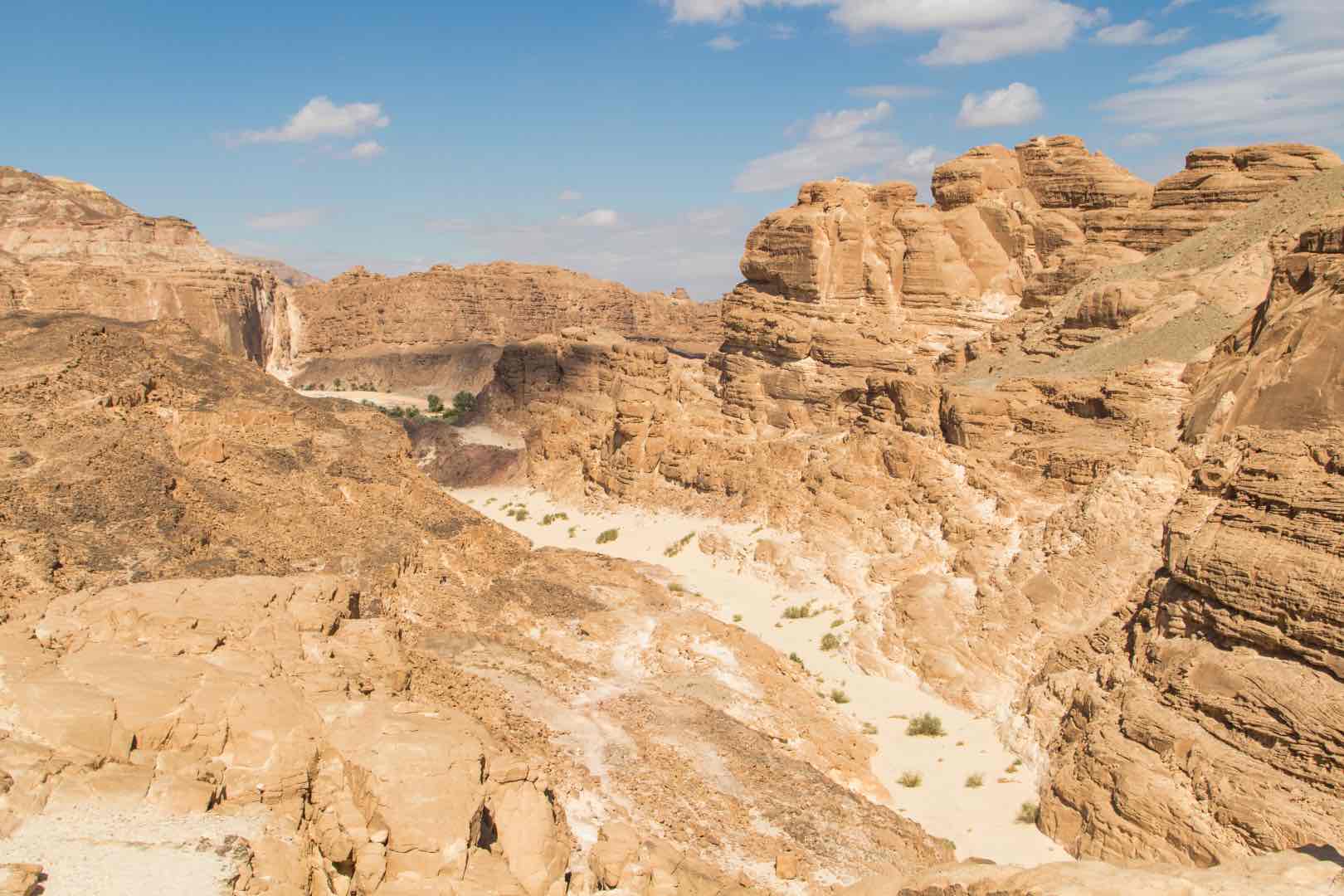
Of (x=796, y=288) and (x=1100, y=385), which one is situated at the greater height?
(x=796, y=288)

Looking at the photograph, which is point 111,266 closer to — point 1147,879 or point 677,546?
point 677,546

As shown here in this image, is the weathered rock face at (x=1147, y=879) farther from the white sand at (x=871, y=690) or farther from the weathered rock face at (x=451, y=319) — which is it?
the weathered rock face at (x=451, y=319)

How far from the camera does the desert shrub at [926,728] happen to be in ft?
61.6

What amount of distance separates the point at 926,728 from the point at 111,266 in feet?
168

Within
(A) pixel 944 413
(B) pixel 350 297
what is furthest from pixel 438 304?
(A) pixel 944 413

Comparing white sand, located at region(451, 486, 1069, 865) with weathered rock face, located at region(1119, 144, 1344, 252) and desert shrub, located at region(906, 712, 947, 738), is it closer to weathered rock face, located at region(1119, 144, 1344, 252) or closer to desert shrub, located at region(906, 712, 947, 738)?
desert shrub, located at region(906, 712, 947, 738)

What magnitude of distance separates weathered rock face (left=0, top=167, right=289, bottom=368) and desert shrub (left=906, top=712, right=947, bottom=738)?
40344 millimetres

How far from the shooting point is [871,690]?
68.7ft

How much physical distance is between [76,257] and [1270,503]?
195 feet

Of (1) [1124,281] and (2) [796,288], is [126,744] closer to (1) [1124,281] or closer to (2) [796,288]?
(1) [1124,281]

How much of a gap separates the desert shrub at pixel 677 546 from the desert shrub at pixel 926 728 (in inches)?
483

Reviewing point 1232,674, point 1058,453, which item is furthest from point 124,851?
point 1058,453

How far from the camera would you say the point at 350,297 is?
2960 inches

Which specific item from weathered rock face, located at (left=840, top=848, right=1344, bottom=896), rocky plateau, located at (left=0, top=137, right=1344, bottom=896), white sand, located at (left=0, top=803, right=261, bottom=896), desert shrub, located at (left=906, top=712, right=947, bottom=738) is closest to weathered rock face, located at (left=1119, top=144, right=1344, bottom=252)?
rocky plateau, located at (left=0, top=137, right=1344, bottom=896)
